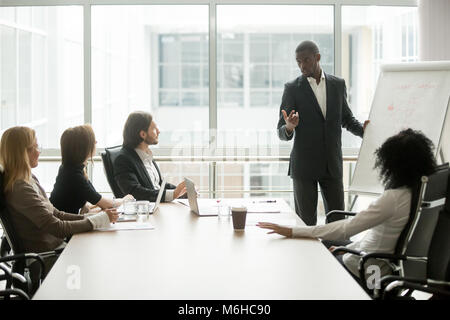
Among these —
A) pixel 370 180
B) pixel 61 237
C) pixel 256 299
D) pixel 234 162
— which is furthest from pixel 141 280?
pixel 234 162

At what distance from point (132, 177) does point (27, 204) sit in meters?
1.07

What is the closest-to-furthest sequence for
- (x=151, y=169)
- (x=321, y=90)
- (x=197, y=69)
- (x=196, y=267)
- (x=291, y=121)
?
(x=196, y=267) < (x=151, y=169) < (x=291, y=121) < (x=321, y=90) < (x=197, y=69)

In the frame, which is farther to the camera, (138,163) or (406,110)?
(406,110)

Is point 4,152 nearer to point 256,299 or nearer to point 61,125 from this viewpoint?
point 256,299

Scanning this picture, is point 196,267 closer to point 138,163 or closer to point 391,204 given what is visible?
point 391,204

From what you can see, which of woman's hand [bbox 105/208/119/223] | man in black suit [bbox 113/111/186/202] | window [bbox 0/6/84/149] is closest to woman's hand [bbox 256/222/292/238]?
woman's hand [bbox 105/208/119/223]

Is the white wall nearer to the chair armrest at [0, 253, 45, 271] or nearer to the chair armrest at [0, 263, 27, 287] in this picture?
the chair armrest at [0, 253, 45, 271]

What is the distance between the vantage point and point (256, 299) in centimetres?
201

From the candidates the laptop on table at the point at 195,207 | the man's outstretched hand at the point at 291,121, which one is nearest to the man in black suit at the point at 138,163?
the laptop on table at the point at 195,207

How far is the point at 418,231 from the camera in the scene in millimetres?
2908

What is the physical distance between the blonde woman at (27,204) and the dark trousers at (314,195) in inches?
77.5

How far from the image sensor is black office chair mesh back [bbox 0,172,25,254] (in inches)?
114

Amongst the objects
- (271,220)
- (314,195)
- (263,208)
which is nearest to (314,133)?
(314,195)

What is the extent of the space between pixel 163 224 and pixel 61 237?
19.5 inches
